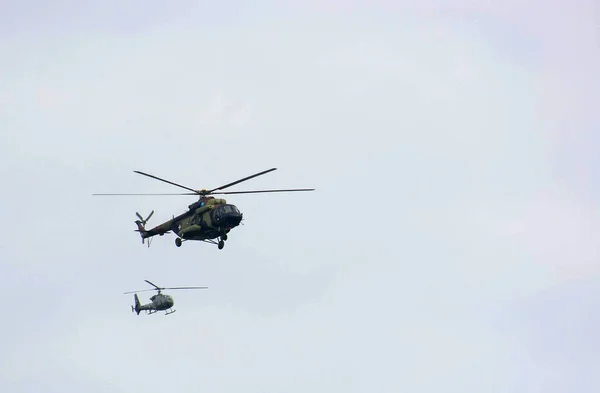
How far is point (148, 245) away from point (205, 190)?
986cm

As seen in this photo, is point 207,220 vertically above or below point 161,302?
above

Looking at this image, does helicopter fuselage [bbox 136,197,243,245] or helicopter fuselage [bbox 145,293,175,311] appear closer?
helicopter fuselage [bbox 136,197,243,245]

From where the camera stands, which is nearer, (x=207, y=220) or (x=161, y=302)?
(x=207, y=220)

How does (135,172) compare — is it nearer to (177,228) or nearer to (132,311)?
(177,228)

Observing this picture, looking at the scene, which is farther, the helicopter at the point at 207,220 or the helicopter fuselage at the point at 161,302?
the helicopter fuselage at the point at 161,302

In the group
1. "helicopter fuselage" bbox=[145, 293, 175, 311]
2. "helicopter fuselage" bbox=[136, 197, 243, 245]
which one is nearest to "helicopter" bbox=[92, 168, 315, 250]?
"helicopter fuselage" bbox=[136, 197, 243, 245]

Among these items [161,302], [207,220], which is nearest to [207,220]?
[207,220]

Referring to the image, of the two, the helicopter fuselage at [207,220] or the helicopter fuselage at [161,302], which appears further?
the helicopter fuselage at [161,302]

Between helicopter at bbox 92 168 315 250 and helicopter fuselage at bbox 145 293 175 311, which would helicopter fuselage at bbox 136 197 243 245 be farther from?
helicopter fuselage at bbox 145 293 175 311

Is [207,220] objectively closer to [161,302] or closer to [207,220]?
[207,220]

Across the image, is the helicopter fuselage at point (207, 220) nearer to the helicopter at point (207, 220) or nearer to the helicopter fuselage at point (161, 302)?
the helicopter at point (207, 220)

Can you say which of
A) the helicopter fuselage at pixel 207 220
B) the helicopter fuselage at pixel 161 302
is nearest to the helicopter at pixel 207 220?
the helicopter fuselage at pixel 207 220

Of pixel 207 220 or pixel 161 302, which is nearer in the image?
pixel 207 220

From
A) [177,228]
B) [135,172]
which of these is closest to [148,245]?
[177,228]
